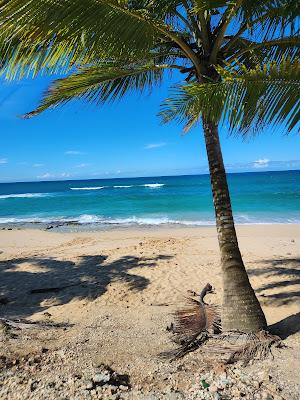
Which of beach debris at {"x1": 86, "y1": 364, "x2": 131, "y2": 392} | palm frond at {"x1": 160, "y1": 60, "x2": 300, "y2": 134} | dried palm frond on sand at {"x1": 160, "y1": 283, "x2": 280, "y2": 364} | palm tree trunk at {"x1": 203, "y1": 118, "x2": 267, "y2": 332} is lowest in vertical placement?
beach debris at {"x1": 86, "y1": 364, "x2": 131, "y2": 392}

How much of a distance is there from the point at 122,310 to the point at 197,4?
5006mm

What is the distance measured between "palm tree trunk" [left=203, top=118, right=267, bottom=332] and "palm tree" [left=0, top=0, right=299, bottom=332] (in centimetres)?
1

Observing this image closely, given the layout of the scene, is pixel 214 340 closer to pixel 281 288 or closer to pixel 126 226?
pixel 281 288

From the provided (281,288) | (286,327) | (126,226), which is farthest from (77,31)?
(126,226)

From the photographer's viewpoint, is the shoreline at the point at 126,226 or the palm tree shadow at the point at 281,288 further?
the shoreline at the point at 126,226

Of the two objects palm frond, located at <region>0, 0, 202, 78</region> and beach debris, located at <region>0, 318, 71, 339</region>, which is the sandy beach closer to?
beach debris, located at <region>0, 318, 71, 339</region>

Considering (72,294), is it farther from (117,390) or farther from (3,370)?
(117,390)

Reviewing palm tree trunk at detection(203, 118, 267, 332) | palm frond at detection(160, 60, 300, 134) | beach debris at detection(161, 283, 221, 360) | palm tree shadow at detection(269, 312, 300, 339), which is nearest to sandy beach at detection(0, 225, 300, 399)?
palm tree shadow at detection(269, 312, 300, 339)

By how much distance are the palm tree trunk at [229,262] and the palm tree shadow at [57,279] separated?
11.4ft

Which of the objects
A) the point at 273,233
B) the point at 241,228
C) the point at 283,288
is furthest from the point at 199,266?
the point at 241,228

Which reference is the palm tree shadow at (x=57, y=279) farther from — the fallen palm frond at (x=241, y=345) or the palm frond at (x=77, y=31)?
the palm frond at (x=77, y=31)

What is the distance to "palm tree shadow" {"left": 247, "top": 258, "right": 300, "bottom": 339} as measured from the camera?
16.1ft

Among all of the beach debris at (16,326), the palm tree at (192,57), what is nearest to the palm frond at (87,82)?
the palm tree at (192,57)

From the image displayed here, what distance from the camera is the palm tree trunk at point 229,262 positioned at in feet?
14.5
